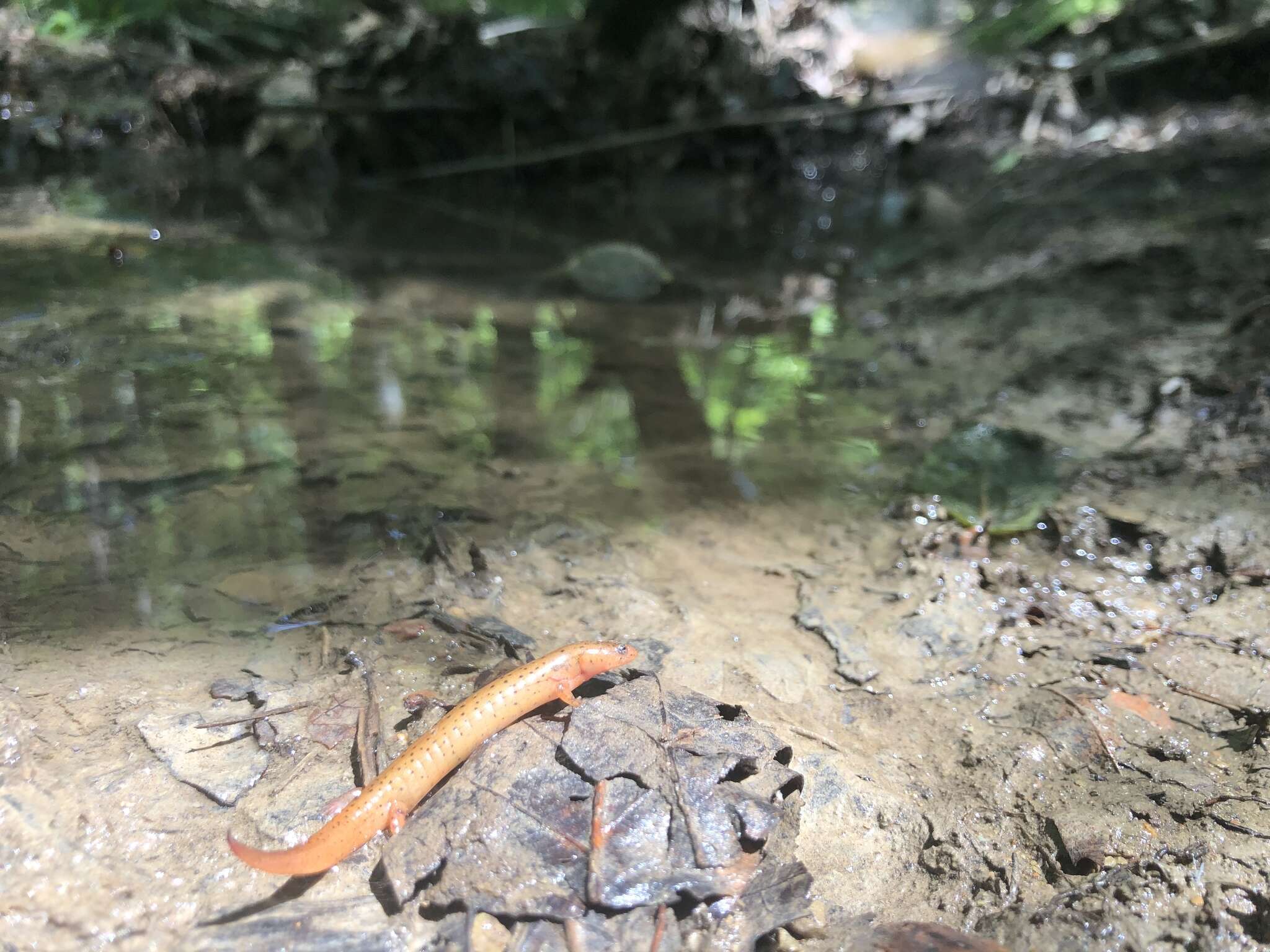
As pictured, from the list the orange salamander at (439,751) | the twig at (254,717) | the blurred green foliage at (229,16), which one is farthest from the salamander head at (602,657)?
the blurred green foliage at (229,16)

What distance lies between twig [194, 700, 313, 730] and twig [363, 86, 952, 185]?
8.77 metres

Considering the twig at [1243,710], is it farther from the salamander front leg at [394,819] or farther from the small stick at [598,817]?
the salamander front leg at [394,819]

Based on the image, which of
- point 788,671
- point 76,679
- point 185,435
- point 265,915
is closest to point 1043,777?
point 788,671

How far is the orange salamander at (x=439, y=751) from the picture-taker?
1.59 meters

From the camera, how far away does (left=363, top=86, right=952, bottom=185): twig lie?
9344 millimetres

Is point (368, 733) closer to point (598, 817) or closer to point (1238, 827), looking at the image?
point (598, 817)

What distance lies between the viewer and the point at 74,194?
8039 millimetres

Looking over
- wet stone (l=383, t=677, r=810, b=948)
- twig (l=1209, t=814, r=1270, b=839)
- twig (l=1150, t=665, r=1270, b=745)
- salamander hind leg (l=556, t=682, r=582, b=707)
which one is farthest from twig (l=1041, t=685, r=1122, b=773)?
salamander hind leg (l=556, t=682, r=582, b=707)

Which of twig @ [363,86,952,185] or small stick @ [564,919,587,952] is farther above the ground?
twig @ [363,86,952,185]

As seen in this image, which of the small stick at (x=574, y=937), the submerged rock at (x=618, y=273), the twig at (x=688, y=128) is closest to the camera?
the small stick at (x=574, y=937)

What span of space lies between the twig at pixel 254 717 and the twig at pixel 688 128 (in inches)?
345

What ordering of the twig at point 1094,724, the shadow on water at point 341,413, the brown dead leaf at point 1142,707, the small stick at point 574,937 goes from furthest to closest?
the shadow on water at point 341,413 < the brown dead leaf at point 1142,707 < the twig at point 1094,724 < the small stick at point 574,937

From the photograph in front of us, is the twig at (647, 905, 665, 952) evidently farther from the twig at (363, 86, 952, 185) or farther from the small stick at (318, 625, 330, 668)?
the twig at (363, 86, 952, 185)

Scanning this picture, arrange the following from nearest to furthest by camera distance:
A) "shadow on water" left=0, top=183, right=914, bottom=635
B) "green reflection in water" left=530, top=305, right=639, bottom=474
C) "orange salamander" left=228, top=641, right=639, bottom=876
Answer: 1. "orange salamander" left=228, top=641, right=639, bottom=876
2. "shadow on water" left=0, top=183, right=914, bottom=635
3. "green reflection in water" left=530, top=305, right=639, bottom=474
